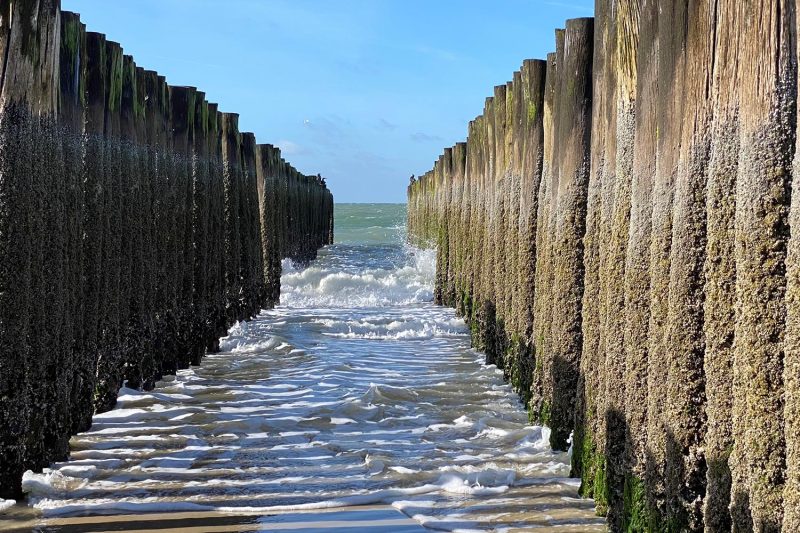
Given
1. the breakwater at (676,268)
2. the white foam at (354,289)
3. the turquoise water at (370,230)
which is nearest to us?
the breakwater at (676,268)

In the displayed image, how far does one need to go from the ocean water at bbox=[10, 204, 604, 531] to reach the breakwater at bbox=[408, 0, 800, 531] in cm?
42

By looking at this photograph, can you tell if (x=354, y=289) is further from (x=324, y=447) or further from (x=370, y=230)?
(x=370, y=230)

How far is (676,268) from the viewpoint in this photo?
4086mm

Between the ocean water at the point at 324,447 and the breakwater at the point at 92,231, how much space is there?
343 millimetres

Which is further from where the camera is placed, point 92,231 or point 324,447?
point 92,231

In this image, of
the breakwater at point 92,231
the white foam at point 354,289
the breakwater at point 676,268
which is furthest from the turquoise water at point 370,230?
the breakwater at point 676,268

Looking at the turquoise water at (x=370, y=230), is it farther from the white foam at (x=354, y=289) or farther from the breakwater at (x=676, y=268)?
the breakwater at (x=676, y=268)

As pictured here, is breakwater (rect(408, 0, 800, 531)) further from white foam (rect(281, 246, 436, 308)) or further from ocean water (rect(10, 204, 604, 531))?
white foam (rect(281, 246, 436, 308))

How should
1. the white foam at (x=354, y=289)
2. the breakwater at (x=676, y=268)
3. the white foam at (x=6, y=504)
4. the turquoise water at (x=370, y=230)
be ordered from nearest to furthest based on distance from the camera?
the breakwater at (x=676, y=268), the white foam at (x=6, y=504), the white foam at (x=354, y=289), the turquoise water at (x=370, y=230)

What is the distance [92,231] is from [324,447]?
214cm

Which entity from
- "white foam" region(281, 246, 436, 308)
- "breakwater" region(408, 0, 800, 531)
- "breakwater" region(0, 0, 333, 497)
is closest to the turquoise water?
"white foam" region(281, 246, 436, 308)

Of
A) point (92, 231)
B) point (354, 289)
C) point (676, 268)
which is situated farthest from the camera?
point (354, 289)

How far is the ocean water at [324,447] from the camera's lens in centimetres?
537

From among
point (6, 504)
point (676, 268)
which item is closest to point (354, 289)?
point (6, 504)
